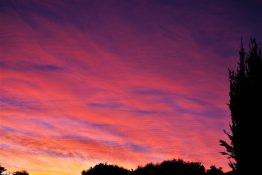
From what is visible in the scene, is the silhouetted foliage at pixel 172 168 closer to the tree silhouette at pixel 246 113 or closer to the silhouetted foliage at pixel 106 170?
the silhouetted foliage at pixel 106 170

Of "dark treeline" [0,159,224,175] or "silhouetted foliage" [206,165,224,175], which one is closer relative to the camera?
"silhouetted foliage" [206,165,224,175]

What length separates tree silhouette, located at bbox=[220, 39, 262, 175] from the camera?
1462cm

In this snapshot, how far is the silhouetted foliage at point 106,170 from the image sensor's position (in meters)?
53.1

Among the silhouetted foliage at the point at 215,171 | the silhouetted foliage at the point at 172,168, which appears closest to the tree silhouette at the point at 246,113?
the silhouetted foliage at the point at 215,171

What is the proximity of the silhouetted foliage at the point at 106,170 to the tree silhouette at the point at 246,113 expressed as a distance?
39800 millimetres

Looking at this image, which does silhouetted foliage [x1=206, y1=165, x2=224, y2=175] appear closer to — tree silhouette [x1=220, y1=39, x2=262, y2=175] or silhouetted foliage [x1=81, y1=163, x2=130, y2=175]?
tree silhouette [x1=220, y1=39, x2=262, y2=175]

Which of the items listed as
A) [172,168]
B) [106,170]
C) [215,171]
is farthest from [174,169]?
[106,170]

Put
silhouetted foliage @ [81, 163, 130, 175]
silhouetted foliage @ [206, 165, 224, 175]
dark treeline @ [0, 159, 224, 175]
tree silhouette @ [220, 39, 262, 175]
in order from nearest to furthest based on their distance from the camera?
1. tree silhouette @ [220, 39, 262, 175]
2. silhouetted foliage @ [206, 165, 224, 175]
3. dark treeline @ [0, 159, 224, 175]
4. silhouetted foliage @ [81, 163, 130, 175]

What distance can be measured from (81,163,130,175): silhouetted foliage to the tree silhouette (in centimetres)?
3980

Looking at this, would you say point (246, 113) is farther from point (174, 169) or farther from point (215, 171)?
point (174, 169)

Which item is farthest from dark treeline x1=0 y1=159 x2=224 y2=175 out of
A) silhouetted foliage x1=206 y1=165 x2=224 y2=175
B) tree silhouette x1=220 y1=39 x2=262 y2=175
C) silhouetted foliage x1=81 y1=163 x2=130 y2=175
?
tree silhouette x1=220 y1=39 x2=262 y2=175

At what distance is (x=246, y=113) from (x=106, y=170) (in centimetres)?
4114

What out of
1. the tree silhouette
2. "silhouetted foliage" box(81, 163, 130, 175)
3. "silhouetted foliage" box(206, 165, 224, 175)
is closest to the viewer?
the tree silhouette

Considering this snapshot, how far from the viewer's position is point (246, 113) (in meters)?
15.2
